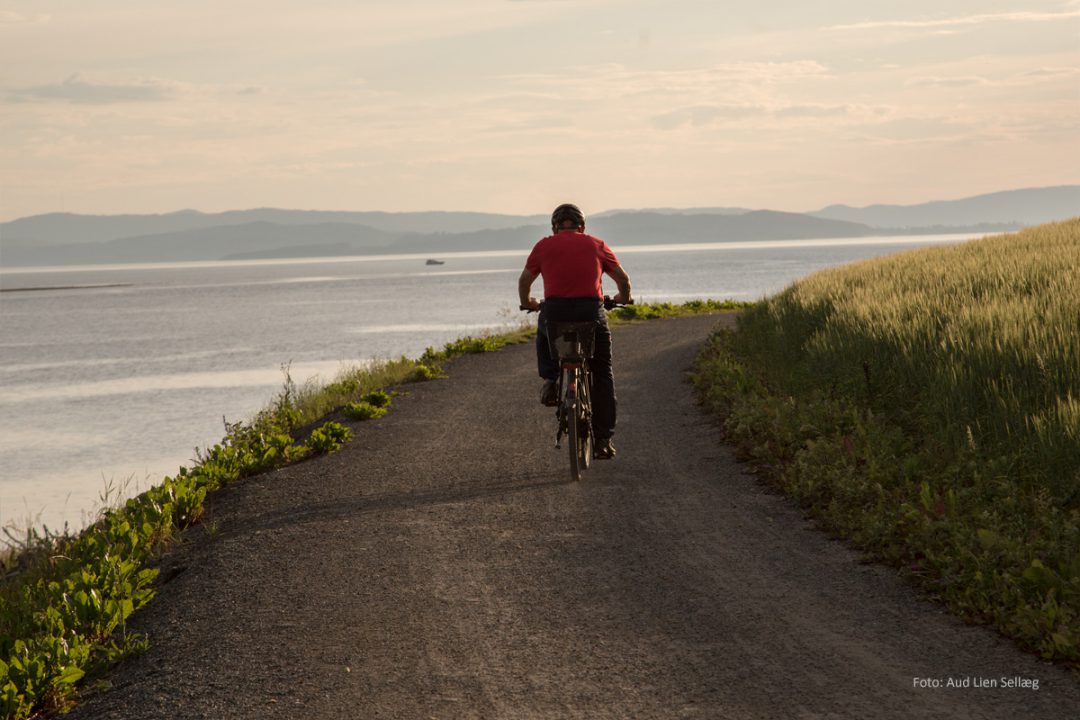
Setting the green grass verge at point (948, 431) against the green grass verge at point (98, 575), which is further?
the green grass verge at point (948, 431)

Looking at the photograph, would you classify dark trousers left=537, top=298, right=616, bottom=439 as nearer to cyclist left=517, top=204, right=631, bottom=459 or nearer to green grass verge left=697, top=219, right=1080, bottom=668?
cyclist left=517, top=204, right=631, bottom=459

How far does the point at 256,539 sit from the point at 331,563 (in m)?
1.16

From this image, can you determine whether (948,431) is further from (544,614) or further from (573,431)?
(544,614)

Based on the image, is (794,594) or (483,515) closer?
(794,594)

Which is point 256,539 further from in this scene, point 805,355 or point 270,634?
point 805,355

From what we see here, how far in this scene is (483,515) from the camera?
8.62 m

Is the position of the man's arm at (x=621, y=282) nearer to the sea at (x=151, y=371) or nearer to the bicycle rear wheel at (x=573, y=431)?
the bicycle rear wheel at (x=573, y=431)

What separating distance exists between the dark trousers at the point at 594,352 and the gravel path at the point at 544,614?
1.89 feet

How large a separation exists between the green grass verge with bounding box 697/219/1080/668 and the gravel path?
33 cm

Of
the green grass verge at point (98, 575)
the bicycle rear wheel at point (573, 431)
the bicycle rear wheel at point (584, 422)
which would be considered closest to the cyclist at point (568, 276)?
the bicycle rear wheel at point (584, 422)

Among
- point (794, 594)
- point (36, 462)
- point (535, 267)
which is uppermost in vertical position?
point (535, 267)

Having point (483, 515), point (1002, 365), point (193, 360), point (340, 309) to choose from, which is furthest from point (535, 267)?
point (340, 309)

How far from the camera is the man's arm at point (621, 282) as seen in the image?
9773 millimetres

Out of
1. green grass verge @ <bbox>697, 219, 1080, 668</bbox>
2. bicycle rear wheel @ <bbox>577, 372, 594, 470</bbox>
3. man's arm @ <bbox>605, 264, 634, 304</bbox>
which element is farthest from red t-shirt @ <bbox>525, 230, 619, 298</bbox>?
green grass verge @ <bbox>697, 219, 1080, 668</bbox>
